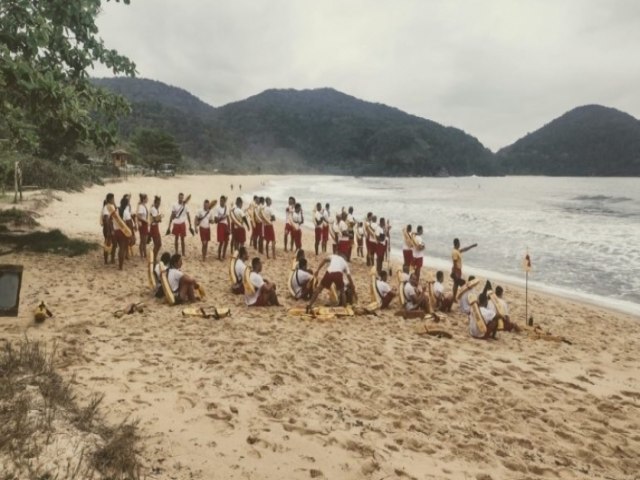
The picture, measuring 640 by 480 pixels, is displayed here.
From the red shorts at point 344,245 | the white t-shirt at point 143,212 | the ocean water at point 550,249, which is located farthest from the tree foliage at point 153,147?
the red shorts at point 344,245

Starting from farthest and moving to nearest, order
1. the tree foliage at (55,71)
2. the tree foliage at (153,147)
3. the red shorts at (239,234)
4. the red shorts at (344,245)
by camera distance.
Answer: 1. the tree foliage at (153,147)
2. the red shorts at (239,234)
3. the red shorts at (344,245)
4. the tree foliage at (55,71)

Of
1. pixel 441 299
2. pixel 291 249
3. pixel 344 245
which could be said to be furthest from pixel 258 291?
pixel 291 249

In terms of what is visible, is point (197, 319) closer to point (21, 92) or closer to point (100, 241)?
point (21, 92)

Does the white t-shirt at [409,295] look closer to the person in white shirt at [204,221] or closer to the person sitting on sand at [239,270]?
the person sitting on sand at [239,270]

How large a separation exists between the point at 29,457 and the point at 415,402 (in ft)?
12.7

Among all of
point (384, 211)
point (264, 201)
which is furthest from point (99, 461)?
point (384, 211)

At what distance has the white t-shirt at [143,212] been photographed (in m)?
11.8

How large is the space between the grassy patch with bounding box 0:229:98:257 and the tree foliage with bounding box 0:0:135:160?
2.49m

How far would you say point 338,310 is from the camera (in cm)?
862

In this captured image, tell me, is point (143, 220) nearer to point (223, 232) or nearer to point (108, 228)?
point (108, 228)

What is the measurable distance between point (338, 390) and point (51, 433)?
10.1 ft

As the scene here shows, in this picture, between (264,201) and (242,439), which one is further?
(264,201)

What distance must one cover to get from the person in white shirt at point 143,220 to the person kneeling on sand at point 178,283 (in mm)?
3887

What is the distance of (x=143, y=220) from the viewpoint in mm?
11961
